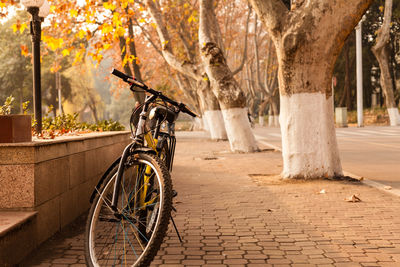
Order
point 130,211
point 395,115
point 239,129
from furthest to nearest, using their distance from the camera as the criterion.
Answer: point 395,115, point 239,129, point 130,211

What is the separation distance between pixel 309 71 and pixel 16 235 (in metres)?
5.78

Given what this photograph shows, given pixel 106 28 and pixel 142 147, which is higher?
pixel 106 28

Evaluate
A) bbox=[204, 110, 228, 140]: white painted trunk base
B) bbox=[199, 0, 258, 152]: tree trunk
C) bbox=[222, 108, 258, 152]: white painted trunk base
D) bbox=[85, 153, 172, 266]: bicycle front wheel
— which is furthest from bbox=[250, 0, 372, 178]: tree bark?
bbox=[204, 110, 228, 140]: white painted trunk base

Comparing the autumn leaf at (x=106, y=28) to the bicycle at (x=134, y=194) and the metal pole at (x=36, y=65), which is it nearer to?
the metal pole at (x=36, y=65)

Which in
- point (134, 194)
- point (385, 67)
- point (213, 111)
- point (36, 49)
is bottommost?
point (134, 194)

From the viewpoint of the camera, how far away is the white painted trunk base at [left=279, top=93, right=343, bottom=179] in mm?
8664

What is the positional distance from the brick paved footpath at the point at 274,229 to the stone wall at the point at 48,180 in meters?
0.23

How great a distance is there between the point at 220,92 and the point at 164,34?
326 centimetres

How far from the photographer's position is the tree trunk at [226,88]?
48.2 feet

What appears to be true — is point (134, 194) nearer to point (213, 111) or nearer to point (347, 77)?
point (213, 111)

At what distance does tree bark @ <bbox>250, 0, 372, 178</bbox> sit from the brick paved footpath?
482 mm

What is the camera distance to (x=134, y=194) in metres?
4.16

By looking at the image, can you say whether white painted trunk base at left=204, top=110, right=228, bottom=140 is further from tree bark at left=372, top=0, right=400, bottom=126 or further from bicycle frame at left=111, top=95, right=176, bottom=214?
bicycle frame at left=111, top=95, right=176, bottom=214

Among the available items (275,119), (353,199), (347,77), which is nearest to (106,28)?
(353,199)
